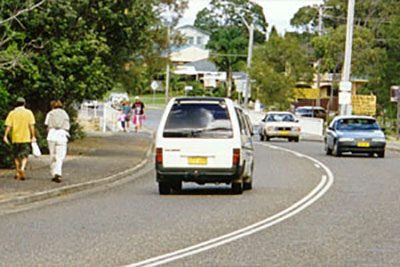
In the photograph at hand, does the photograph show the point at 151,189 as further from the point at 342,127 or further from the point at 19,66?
the point at 342,127

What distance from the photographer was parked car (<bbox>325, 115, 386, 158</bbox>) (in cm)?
3903

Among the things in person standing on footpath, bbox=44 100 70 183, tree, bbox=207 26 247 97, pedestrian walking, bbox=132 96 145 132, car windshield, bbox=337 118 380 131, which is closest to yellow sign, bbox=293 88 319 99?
pedestrian walking, bbox=132 96 145 132

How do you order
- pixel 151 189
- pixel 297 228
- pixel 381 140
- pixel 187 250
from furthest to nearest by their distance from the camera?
pixel 381 140 < pixel 151 189 < pixel 297 228 < pixel 187 250

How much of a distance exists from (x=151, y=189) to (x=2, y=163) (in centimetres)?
521

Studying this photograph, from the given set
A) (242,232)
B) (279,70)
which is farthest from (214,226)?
(279,70)

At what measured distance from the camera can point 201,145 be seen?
73.2 ft

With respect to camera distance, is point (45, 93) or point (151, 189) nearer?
point (151, 189)

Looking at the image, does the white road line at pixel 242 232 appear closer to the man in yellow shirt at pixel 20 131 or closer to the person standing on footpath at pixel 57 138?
the person standing on footpath at pixel 57 138

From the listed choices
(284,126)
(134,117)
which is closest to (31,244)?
(284,126)

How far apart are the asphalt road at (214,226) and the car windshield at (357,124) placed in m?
13.0

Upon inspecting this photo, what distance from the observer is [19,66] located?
2839cm

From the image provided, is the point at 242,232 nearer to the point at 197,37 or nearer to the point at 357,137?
the point at 357,137

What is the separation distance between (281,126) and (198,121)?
109 feet

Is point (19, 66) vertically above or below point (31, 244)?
above
